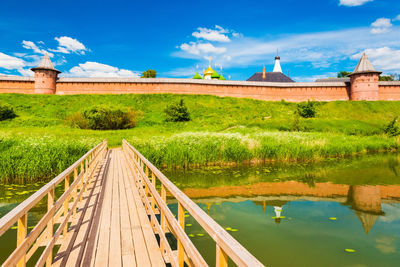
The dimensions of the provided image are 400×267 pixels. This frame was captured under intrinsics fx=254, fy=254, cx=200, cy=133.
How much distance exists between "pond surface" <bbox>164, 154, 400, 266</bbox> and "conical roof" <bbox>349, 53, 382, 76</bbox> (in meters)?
30.1

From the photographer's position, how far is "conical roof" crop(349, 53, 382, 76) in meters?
35.3

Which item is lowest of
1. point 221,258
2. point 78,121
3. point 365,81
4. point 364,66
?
point 221,258

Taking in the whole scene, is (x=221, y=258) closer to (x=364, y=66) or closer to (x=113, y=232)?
(x=113, y=232)

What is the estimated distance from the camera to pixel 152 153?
10789 mm

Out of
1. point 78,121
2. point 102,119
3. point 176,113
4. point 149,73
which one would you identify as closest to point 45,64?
point 78,121

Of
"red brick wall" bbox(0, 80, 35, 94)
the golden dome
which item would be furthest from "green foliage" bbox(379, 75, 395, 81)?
"red brick wall" bbox(0, 80, 35, 94)

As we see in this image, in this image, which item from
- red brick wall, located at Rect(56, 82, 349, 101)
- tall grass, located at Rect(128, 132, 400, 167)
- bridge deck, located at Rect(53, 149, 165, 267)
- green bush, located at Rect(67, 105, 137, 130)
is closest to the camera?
bridge deck, located at Rect(53, 149, 165, 267)

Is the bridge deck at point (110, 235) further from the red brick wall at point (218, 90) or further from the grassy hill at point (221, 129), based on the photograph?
the red brick wall at point (218, 90)

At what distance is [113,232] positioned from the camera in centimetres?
360

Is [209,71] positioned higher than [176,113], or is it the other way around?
[209,71]

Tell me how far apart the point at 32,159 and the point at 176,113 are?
19.9m

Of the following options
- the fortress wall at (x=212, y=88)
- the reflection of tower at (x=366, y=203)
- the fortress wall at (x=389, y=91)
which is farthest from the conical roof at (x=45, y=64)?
the fortress wall at (x=389, y=91)

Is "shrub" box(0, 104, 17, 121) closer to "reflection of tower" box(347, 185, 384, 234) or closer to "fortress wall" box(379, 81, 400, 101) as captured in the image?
"reflection of tower" box(347, 185, 384, 234)

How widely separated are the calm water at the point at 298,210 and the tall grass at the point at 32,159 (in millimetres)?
615
